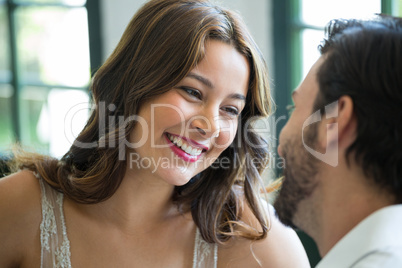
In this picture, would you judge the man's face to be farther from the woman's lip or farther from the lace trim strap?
the lace trim strap

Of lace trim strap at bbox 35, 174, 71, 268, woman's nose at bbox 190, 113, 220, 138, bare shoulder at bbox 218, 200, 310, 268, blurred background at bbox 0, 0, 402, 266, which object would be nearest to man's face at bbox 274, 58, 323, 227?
woman's nose at bbox 190, 113, 220, 138

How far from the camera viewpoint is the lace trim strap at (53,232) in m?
1.99

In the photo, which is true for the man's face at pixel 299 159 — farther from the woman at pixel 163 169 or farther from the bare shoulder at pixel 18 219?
the bare shoulder at pixel 18 219

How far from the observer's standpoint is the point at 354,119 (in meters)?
1.33

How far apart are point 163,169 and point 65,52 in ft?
9.17

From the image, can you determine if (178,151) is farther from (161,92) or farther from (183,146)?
(161,92)

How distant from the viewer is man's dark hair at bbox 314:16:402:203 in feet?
4.24

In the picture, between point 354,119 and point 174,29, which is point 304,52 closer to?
point 174,29

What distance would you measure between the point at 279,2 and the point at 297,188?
6.31 feet

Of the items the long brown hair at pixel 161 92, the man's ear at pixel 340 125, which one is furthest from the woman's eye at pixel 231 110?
the man's ear at pixel 340 125

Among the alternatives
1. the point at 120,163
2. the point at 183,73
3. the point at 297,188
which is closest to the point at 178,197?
the point at 120,163

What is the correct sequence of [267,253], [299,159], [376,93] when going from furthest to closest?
[267,253] → [299,159] → [376,93]

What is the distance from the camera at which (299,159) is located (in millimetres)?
1476

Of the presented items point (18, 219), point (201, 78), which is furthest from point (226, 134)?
point (18, 219)
